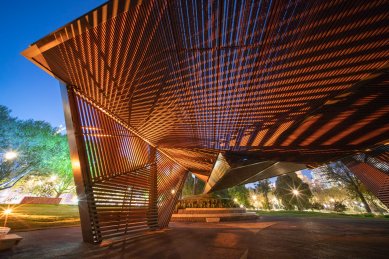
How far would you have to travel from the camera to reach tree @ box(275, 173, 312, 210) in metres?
38.6

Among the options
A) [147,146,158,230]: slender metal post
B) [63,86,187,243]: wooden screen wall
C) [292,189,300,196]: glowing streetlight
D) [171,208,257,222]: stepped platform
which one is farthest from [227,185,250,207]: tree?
[63,86,187,243]: wooden screen wall

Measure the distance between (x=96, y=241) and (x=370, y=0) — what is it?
7934 millimetres

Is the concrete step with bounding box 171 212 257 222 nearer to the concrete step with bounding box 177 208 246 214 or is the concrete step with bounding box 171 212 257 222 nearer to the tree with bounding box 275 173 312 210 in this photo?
the concrete step with bounding box 177 208 246 214

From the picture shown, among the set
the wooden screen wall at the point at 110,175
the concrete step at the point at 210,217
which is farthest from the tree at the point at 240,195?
the wooden screen wall at the point at 110,175

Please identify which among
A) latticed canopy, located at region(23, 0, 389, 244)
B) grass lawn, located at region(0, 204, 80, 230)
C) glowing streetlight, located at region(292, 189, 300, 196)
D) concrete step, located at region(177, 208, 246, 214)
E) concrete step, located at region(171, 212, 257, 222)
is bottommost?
concrete step, located at region(171, 212, 257, 222)

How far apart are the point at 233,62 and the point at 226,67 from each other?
0.21 metres

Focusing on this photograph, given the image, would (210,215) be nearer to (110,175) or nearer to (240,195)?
(110,175)

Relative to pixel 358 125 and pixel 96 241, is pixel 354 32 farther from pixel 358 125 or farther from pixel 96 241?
pixel 96 241

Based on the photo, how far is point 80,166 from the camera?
5.90m

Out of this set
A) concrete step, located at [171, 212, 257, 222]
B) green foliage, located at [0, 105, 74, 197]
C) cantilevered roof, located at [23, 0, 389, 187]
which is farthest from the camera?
green foliage, located at [0, 105, 74, 197]

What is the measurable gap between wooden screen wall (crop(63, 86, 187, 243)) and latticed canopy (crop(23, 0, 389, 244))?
106 mm

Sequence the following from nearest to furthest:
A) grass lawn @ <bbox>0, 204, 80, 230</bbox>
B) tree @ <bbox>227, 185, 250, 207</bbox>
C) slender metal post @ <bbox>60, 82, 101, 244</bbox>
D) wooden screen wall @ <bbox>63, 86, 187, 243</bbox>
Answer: slender metal post @ <bbox>60, 82, 101, 244</bbox> → wooden screen wall @ <bbox>63, 86, 187, 243</bbox> → grass lawn @ <bbox>0, 204, 80, 230</bbox> → tree @ <bbox>227, 185, 250, 207</bbox>

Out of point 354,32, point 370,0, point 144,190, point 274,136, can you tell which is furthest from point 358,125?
point 144,190

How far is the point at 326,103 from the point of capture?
575 cm
